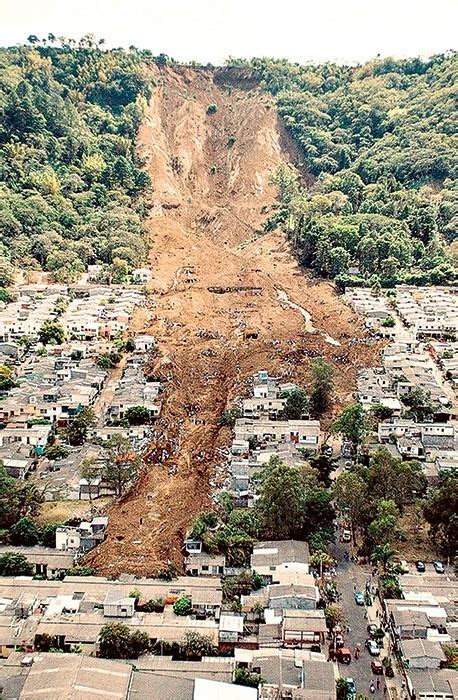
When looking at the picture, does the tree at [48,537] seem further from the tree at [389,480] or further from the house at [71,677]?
the tree at [389,480]

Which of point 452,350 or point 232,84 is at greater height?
point 232,84

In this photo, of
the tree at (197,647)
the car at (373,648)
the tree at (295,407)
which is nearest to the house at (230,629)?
the tree at (197,647)

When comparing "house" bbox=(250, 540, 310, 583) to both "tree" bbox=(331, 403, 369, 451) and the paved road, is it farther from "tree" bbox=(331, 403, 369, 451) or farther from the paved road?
"tree" bbox=(331, 403, 369, 451)

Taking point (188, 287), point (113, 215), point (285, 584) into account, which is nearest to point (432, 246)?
point (188, 287)

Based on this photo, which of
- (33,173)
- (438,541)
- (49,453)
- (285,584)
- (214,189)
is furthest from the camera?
(214,189)

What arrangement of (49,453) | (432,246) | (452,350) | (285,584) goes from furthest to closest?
1. (432,246)
2. (452,350)
3. (49,453)
4. (285,584)

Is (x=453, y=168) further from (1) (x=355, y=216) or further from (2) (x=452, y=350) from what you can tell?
(2) (x=452, y=350)
